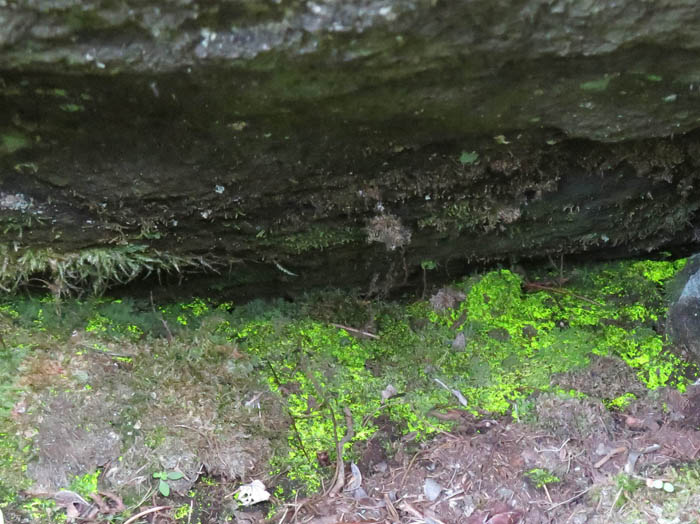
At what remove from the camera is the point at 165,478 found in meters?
1.88

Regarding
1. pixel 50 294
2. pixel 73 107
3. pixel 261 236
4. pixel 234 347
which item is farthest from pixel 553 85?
pixel 50 294

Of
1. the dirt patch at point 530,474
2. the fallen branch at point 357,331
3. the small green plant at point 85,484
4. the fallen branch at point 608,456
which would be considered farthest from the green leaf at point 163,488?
the fallen branch at point 608,456

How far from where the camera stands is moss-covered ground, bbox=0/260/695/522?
6.21ft

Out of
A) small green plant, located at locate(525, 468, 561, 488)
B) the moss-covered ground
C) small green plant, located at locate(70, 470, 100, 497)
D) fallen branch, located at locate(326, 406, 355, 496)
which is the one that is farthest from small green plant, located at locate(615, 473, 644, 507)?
small green plant, located at locate(70, 470, 100, 497)

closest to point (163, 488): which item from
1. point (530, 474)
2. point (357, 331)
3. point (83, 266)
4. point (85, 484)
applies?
point (85, 484)

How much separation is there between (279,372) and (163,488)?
2.22 ft

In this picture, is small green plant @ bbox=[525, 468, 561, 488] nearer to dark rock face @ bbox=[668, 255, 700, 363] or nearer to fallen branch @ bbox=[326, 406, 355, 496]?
fallen branch @ bbox=[326, 406, 355, 496]

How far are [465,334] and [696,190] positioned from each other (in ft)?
4.23

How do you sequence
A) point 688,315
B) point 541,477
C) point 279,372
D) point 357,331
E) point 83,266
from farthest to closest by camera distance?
1. point 357,331
2. point 688,315
3. point 279,372
4. point 83,266
5. point 541,477

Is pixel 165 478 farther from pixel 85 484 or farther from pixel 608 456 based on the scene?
pixel 608 456

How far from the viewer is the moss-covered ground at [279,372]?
189cm

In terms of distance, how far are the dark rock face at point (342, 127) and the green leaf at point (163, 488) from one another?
928mm

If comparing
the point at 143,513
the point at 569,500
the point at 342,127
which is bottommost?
the point at 569,500

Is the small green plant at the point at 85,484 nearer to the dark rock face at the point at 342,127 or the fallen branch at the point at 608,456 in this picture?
the dark rock face at the point at 342,127
